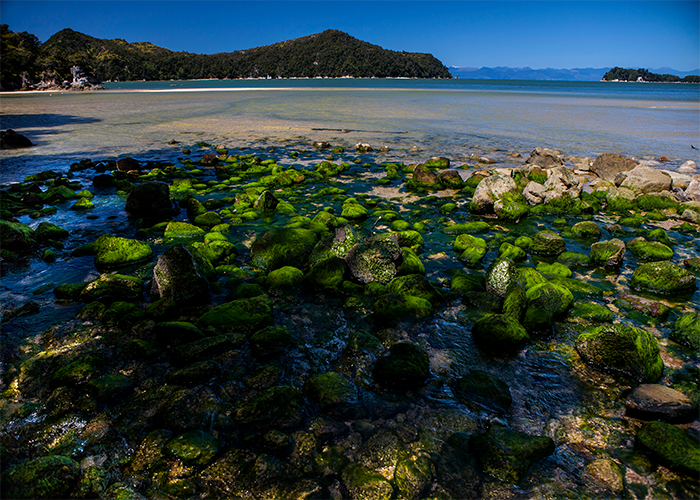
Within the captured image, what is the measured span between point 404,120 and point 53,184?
20190 mm

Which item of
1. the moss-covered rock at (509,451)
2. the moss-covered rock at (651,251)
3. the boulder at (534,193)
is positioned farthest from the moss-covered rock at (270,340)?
the boulder at (534,193)

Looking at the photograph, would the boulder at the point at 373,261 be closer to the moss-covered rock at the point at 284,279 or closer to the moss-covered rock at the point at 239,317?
the moss-covered rock at the point at 284,279

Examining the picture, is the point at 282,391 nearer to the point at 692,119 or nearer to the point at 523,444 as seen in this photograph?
the point at 523,444

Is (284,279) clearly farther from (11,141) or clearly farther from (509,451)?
(11,141)

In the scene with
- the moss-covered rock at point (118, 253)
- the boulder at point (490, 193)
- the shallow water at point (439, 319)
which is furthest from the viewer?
the boulder at point (490, 193)

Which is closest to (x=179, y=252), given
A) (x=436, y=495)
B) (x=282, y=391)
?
(x=282, y=391)

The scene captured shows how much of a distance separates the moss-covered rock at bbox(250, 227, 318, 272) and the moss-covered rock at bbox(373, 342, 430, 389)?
8.51 feet

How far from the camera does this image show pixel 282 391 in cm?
335

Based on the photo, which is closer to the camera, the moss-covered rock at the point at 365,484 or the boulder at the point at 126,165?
the moss-covered rock at the point at 365,484

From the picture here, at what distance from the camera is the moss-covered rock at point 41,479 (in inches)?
95.0

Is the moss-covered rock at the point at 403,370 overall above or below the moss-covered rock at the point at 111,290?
below

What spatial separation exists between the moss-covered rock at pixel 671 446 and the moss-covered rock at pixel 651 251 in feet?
14.1

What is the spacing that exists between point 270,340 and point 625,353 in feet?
12.1

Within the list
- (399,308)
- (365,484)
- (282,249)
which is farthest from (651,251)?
(365,484)
